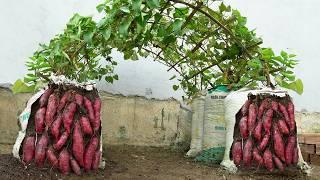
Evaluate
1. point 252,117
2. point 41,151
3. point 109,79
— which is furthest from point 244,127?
point 109,79

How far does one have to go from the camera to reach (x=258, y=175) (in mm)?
2229

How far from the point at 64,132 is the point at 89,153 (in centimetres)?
15

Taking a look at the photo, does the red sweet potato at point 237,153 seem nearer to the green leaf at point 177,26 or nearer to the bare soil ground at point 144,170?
the bare soil ground at point 144,170

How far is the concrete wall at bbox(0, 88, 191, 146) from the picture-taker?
10.8ft

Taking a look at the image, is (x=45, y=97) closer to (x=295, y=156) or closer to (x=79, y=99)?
(x=79, y=99)

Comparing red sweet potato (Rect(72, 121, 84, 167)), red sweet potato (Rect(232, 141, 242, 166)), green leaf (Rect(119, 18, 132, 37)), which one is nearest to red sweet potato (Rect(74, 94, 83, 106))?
red sweet potato (Rect(72, 121, 84, 167))

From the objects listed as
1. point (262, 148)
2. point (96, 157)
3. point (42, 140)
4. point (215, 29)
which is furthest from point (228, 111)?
point (42, 140)

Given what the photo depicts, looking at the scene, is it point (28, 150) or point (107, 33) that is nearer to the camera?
point (107, 33)

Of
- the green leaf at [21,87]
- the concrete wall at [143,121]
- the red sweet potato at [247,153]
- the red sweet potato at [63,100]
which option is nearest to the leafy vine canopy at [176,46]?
the green leaf at [21,87]

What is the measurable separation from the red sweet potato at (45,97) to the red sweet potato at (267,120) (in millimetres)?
1071

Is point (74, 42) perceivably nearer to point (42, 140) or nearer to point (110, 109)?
point (42, 140)

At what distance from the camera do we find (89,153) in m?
2.03

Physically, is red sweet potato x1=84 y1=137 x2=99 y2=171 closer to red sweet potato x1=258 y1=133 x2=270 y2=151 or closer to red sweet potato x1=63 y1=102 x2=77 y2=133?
red sweet potato x1=63 y1=102 x2=77 y2=133

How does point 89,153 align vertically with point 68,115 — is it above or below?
below
